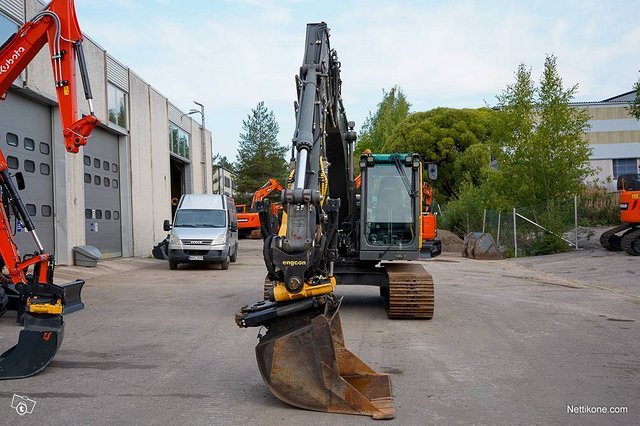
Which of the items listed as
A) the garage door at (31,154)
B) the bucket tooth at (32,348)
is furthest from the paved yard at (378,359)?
the garage door at (31,154)

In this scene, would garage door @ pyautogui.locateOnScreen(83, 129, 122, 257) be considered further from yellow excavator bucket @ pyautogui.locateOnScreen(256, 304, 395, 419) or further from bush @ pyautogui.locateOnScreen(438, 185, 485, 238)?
yellow excavator bucket @ pyautogui.locateOnScreen(256, 304, 395, 419)

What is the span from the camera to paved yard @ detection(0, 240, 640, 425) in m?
6.05

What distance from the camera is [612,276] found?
19734mm

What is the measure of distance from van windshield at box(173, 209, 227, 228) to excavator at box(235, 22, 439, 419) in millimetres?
10722

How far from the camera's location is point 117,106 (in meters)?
26.9

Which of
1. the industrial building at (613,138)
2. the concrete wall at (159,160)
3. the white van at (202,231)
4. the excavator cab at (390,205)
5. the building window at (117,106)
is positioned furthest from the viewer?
the industrial building at (613,138)

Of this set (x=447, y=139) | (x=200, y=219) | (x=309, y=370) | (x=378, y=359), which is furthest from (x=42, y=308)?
(x=447, y=139)

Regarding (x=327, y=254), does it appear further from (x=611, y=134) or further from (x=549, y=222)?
(x=611, y=134)

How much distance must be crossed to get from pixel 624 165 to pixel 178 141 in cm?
3945

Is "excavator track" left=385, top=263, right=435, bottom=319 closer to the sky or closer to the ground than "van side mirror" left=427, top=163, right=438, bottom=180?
closer to the ground

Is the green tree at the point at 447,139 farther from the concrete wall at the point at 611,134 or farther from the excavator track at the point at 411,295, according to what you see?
the excavator track at the point at 411,295
